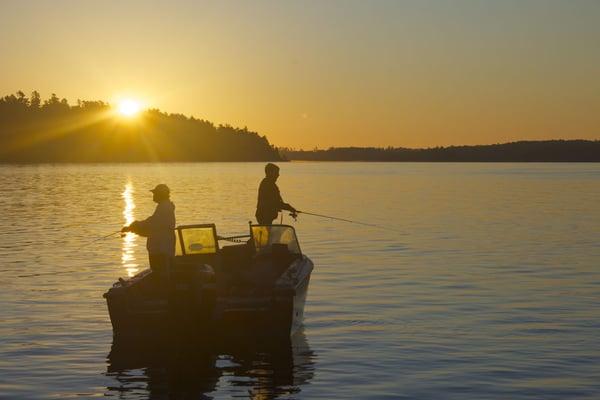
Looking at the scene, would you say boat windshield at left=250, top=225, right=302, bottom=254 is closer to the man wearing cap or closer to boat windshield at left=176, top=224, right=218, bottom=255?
boat windshield at left=176, top=224, right=218, bottom=255

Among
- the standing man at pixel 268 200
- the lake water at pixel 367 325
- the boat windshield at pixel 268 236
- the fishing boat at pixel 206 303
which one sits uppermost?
the standing man at pixel 268 200

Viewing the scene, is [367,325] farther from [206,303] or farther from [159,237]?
[159,237]

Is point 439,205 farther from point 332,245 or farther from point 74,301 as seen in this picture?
point 74,301

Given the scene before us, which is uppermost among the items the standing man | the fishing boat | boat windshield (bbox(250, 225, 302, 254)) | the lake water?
the standing man

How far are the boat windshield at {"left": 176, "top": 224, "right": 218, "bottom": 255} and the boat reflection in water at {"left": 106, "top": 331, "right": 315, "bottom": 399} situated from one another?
250 centimetres

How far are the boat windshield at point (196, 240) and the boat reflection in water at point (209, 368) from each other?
98.4 inches

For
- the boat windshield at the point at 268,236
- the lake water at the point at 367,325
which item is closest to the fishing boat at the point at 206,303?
the lake water at the point at 367,325

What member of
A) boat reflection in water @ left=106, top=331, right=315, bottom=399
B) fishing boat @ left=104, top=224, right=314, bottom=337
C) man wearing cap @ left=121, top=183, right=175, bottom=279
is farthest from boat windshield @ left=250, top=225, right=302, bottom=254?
man wearing cap @ left=121, top=183, right=175, bottom=279

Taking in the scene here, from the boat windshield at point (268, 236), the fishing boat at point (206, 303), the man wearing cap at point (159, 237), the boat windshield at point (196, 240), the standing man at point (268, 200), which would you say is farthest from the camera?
the standing man at point (268, 200)

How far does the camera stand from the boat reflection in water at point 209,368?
1356 centimetres

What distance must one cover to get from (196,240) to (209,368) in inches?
152

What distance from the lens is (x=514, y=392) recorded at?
1341cm

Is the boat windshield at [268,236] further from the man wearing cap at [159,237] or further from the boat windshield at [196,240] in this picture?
the man wearing cap at [159,237]

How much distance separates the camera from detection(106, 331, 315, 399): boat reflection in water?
13.6 m
